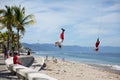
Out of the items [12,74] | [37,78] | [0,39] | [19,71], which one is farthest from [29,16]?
[0,39]

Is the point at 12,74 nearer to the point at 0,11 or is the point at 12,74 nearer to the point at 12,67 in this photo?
the point at 12,67

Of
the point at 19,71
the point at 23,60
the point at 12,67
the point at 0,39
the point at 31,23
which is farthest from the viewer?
the point at 0,39

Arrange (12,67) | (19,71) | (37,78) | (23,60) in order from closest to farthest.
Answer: (37,78)
(19,71)
(12,67)
(23,60)

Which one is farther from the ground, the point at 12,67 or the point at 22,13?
the point at 22,13

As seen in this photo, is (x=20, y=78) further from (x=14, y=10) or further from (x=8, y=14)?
(x=8, y=14)

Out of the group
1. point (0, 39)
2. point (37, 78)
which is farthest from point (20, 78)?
point (0, 39)

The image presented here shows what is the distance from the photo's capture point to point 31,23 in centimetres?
4003

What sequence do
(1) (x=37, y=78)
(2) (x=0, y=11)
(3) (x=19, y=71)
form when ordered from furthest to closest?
(2) (x=0, y=11) < (3) (x=19, y=71) < (1) (x=37, y=78)

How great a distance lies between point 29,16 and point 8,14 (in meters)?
5.53

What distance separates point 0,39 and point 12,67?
65.2m

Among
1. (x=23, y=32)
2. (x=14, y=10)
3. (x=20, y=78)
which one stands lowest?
(x=20, y=78)

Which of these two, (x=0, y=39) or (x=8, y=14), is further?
(x=0, y=39)

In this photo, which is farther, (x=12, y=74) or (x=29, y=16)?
(x=29, y=16)

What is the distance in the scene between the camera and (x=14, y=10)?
41.0 meters
